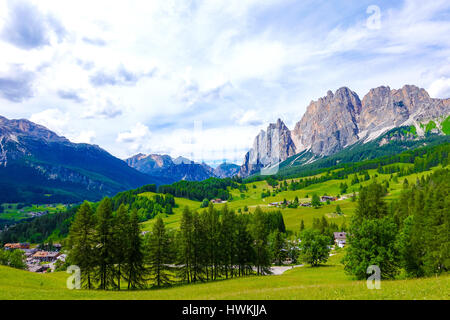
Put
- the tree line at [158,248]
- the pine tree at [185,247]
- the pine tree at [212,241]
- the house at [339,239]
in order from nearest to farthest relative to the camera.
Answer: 1. the tree line at [158,248]
2. the pine tree at [185,247]
3. the pine tree at [212,241]
4. the house at [339,239]

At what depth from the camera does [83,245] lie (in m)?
42.2

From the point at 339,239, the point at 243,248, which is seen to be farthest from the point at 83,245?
the point at 339,239

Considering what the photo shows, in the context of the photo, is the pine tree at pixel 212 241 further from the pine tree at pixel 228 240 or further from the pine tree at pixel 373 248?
the pine tree at pixel 373 248

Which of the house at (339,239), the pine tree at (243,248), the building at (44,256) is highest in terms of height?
the pine tree at (243,248)

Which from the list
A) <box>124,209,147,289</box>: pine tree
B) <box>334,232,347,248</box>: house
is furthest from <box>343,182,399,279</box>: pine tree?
<box>334,232,347,248</box>: house

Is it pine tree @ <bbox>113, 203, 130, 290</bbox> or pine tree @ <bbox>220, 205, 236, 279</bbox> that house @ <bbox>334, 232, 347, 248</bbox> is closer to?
pine tree @ <bbox>220, 205, 236, 279</bbox>

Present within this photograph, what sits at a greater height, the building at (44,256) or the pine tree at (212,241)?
the pine tree at (212,241)

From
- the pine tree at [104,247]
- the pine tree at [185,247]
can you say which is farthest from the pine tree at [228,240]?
the pine tree at [104,247]

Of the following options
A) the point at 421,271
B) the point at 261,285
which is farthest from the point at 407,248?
the point at 261,285

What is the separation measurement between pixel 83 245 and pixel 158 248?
12.7 m

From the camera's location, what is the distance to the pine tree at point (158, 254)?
158 ft

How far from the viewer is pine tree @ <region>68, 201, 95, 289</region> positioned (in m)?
41.6

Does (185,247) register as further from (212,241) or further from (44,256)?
(44,256)
